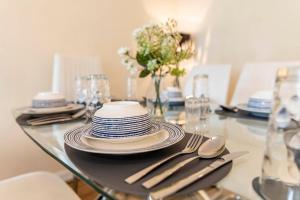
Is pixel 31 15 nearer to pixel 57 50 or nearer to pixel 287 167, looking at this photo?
pixel 57 50

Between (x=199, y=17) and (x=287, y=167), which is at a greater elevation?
(x=199, y=17)

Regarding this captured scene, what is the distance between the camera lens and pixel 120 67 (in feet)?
8.76

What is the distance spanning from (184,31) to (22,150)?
7.09 feet

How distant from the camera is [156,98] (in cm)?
119

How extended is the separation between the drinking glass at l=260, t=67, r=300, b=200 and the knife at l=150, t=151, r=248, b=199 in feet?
0.31

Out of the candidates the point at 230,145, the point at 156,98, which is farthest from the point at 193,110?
the point at 230,145

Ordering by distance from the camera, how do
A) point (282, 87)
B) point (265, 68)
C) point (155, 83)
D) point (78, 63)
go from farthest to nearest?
1. point (78, 63)
2. point (265, 68)
3. point (155, 83)
4. point (282, 87)

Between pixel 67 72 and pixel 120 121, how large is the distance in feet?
4.95

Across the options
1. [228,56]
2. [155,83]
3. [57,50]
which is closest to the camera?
[155,83]

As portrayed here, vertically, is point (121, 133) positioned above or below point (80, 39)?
below

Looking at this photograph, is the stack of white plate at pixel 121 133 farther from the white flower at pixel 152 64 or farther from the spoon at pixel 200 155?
the white flower at pixel 152 64

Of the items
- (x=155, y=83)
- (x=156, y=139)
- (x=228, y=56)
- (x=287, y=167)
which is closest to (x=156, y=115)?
(x=155, y=83)

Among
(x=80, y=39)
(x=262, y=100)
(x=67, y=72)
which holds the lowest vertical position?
(x=262, y=100)

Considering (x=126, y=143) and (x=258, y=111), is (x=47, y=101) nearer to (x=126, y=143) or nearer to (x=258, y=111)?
(x=126, y=143)
